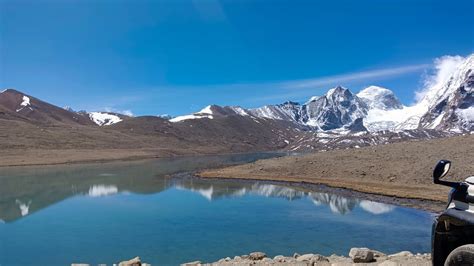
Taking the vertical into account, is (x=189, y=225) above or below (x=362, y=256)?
below

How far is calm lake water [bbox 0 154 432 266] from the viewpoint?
24312mm

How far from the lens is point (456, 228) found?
6266mm

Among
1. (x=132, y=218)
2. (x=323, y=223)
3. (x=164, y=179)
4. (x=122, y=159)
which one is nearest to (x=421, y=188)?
(x=323, y=223)

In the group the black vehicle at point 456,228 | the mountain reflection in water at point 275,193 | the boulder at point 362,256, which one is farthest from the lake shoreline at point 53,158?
the black vehicle at point 456,228

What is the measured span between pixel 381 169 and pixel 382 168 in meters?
0.38

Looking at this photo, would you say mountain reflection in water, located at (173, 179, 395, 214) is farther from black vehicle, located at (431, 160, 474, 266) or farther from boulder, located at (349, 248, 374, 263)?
black vehicle, located at (431, 160, 474, 266)

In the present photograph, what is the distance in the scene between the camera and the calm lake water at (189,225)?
24.3 meters

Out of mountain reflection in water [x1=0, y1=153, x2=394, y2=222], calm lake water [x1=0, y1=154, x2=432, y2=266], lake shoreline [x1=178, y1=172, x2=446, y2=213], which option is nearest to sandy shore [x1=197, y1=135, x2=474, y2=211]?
lake shoreline [x1=178, y1=172, x2=446, y2=213]

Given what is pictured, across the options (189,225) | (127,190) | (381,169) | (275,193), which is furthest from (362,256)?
(381,169)

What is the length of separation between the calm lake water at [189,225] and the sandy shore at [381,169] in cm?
779

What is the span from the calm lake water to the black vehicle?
17.2m

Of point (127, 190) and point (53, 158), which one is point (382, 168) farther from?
point (53, 158)

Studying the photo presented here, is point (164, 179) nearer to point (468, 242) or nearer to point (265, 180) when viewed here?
point (265, 180)

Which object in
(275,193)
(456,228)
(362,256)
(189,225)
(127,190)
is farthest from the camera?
(127,190)
